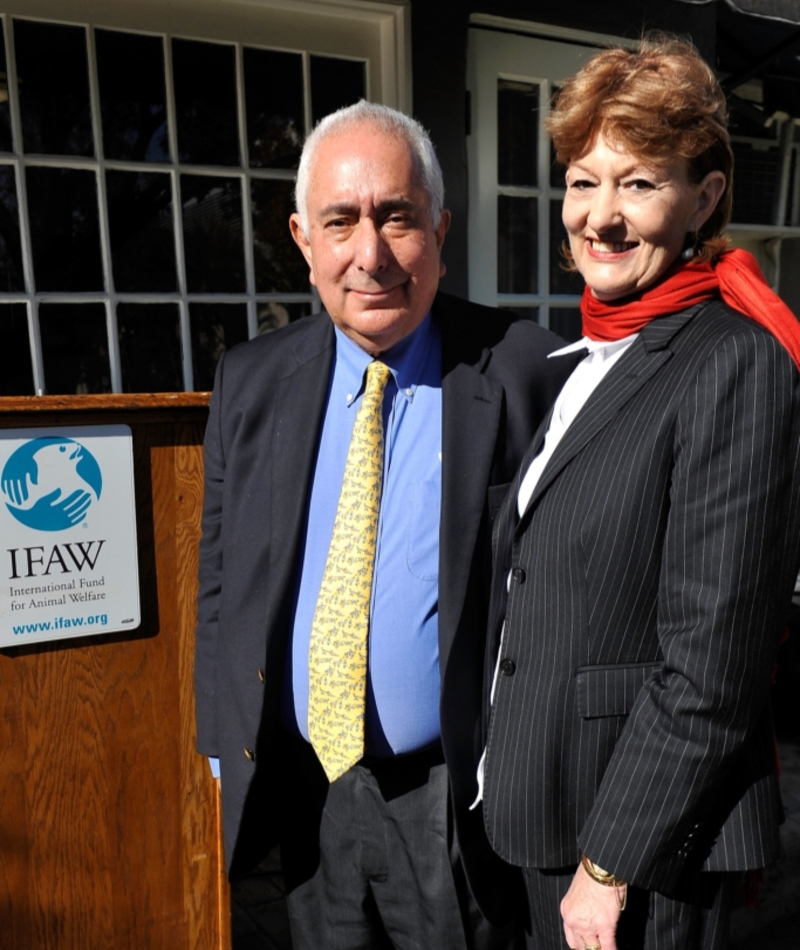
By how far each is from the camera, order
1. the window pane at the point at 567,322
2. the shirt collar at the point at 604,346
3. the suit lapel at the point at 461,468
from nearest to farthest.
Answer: the shirt collar at the point at 604,346 → the suit lapel at the point at 461,468 → the window pane at the point at 567,322

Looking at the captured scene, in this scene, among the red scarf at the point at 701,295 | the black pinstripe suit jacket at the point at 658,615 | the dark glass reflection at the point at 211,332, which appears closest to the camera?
the black pinstripe suit jacket at the point at 658,615

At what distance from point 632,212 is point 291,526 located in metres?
0.88

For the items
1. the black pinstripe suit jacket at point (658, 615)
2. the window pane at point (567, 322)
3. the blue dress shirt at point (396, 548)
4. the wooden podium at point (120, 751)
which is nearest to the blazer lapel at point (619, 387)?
the black pinstripe suit jacket at point (658, 615)

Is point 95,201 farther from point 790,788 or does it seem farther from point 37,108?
point 790,788

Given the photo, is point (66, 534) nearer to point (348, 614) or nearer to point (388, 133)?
point (348, 614)

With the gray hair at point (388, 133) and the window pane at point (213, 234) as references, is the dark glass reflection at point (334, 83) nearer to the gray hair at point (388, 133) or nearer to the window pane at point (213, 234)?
the window pane at point (213, 234)

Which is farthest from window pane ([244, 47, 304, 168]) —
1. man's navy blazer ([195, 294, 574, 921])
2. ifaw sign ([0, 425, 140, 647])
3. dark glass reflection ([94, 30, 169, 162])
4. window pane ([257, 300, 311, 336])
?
ifaw sign ([0, 425, 140, 647])

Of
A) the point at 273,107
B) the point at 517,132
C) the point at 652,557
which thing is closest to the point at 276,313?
the point at 273,107

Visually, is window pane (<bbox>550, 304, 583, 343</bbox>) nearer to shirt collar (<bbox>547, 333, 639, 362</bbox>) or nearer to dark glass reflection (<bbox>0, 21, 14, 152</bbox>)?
dark glass reflection (<bbox>0, 21, 14, 152</bbox>)

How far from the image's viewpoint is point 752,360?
1.18 m

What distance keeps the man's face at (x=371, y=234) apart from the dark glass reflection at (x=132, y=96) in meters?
1.99

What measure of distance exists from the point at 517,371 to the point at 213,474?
2.35ft

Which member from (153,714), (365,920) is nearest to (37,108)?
(153,714)

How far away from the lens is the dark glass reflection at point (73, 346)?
10.9ft
